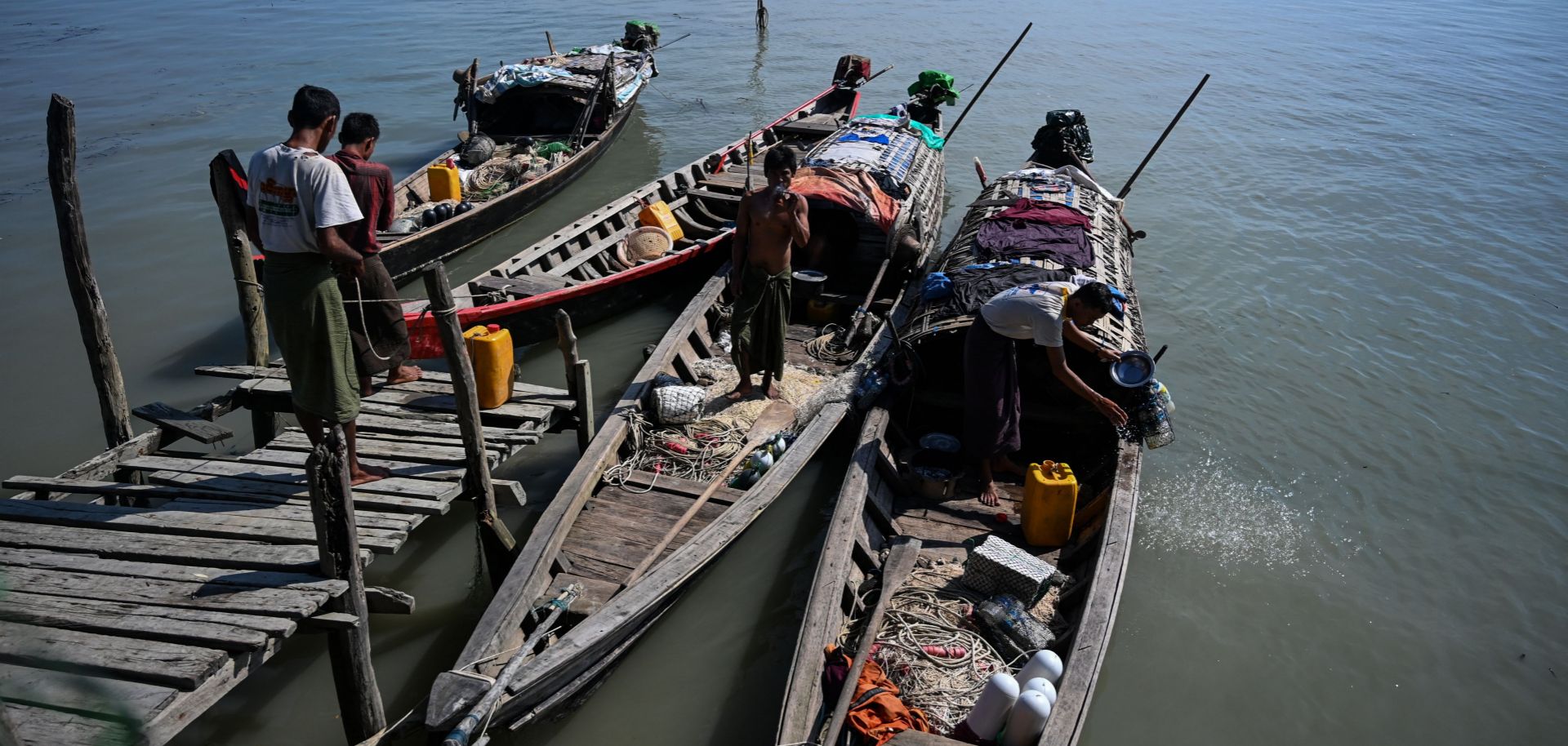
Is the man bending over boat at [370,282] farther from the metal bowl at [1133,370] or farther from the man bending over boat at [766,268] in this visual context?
the metal bowl at [1133,370]

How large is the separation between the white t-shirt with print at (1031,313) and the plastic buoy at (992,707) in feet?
7.41

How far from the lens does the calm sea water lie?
563 cm

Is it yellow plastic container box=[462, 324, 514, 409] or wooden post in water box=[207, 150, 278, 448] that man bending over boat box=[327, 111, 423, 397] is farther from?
wooden post in water box=[207, 150, 278, 448]

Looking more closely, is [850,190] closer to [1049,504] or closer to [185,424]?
[1049,504]

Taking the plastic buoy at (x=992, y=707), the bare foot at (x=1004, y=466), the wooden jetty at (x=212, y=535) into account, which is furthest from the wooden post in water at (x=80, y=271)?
the bare foot at (x=1004, y=466)

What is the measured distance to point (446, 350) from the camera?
15.9 feet

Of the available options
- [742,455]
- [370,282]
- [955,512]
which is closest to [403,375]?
[370,282]

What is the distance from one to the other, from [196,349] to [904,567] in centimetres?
776

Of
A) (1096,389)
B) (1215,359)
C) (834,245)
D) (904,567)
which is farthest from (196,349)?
(1215,359)

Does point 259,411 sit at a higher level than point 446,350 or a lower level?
lower

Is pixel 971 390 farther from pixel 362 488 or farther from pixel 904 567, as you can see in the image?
pixel 362 488

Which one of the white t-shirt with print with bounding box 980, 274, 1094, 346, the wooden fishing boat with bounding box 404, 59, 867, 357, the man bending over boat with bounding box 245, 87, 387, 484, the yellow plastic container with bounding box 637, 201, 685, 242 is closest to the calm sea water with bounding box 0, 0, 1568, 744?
the wooden fishing boat with bounding box 404, 59, 867, 357

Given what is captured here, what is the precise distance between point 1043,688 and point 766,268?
138 inches

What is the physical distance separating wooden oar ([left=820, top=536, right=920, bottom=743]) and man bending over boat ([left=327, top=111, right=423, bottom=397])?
357cm
